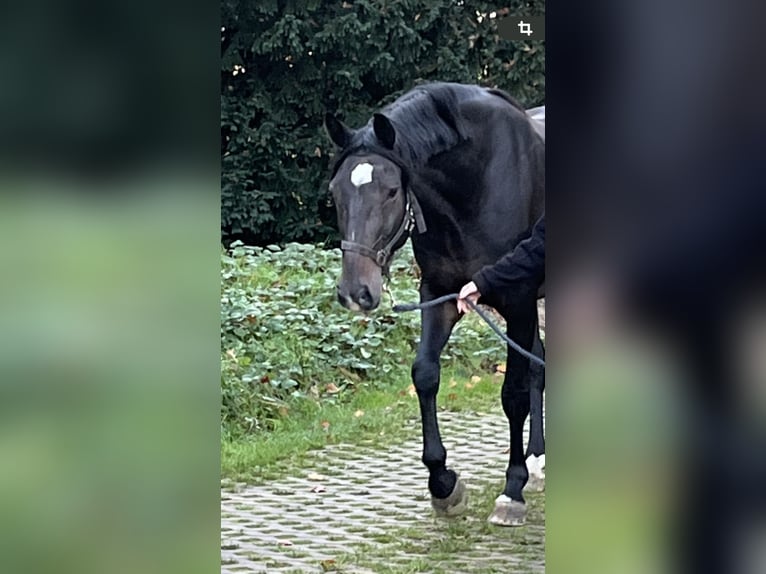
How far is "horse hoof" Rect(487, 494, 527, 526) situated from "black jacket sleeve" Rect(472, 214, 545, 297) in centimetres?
79

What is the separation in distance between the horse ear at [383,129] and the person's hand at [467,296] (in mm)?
634

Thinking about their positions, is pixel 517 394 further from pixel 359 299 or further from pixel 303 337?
pixel 303 337

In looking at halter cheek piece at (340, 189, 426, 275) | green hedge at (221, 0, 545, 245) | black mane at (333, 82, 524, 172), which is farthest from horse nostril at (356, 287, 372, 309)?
black mane at (333, 82, 524, 172)

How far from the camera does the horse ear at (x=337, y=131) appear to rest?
4230 mm

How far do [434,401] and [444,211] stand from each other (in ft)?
2.60
